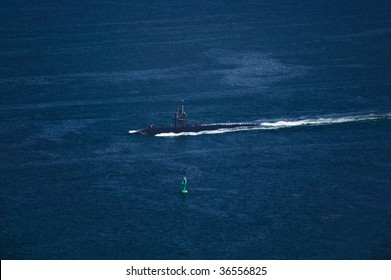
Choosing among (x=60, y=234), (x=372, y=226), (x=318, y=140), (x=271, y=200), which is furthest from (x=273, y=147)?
(x=60, y=234)

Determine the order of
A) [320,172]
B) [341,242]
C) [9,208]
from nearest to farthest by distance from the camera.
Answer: [341,242] → [9,208] → [320,172]

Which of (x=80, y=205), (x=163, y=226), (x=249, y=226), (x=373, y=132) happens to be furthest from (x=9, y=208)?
(x=373, y=132)

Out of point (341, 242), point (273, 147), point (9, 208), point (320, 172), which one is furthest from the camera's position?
point (273, 147)

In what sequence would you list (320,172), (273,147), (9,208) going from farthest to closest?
(273,147)
(320,172)
(9,208)

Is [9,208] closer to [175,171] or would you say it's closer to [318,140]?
[175,171]

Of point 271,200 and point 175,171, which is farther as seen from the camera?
point 175,171

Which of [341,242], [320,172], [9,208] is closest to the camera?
[341,242]

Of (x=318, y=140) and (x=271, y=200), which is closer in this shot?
(x=271, y=200)

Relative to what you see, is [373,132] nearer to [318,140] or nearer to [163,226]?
[318,140]

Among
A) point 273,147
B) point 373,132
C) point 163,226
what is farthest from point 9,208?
point 373,132
